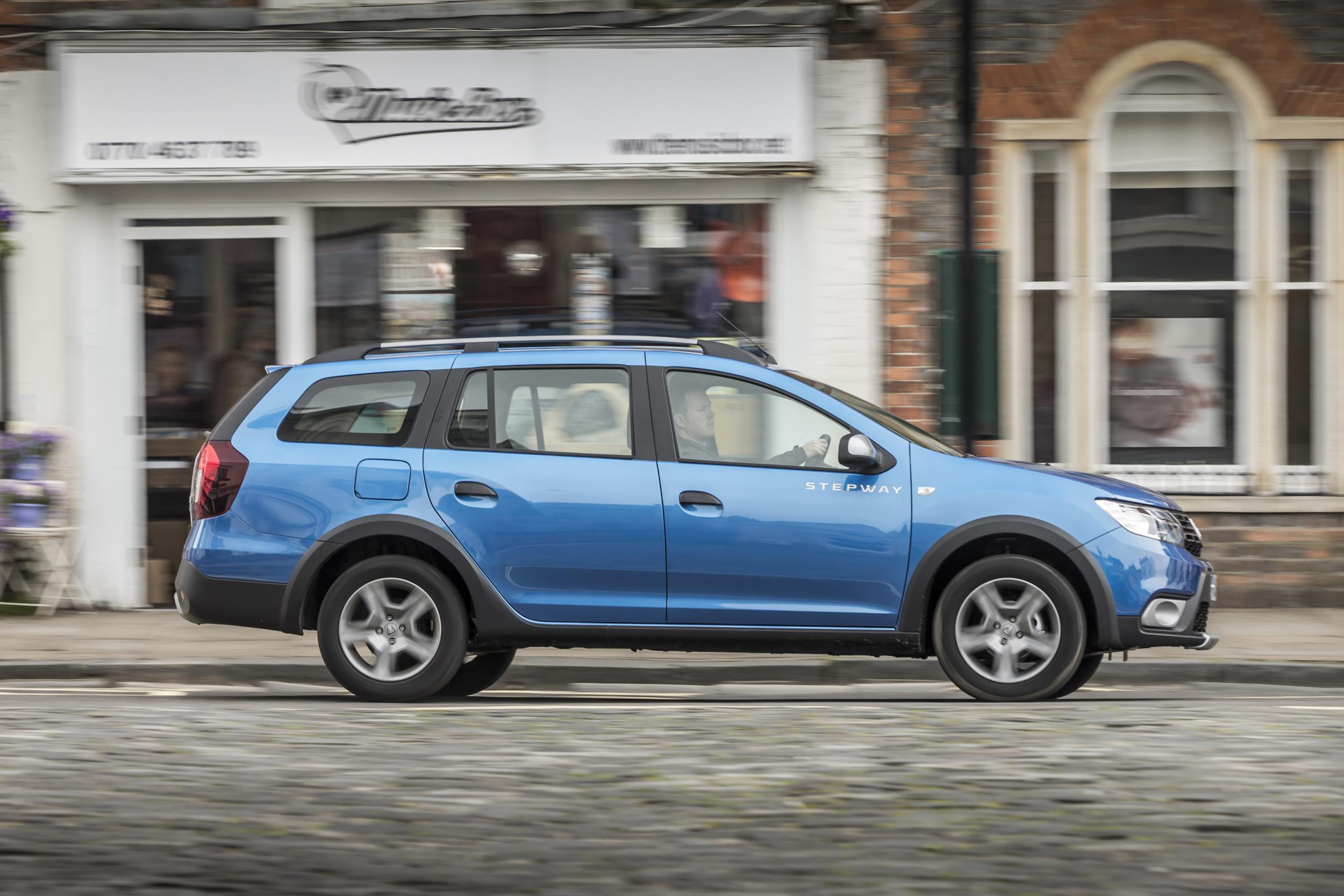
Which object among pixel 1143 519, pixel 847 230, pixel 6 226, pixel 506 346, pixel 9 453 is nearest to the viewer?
pixel 1143 519

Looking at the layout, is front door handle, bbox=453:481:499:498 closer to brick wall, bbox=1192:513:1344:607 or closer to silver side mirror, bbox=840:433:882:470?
silver side mirror, bbox=840:433:882:470

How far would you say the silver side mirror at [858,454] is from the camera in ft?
24.0

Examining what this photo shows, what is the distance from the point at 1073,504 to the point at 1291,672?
2321 mm

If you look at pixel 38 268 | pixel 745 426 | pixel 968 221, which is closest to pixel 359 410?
pixel 745 426

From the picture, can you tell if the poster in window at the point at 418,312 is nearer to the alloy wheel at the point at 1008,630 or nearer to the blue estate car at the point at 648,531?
the blue estate car at the point at 648,531

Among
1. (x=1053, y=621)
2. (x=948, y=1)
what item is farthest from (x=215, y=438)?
(x=948, y=1)

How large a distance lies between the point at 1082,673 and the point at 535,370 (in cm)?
278

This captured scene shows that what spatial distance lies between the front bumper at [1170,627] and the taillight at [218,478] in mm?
3890

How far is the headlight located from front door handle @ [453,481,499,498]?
2.64 m

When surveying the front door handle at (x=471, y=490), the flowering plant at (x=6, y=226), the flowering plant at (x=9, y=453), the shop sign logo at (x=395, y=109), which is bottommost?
the front door handle at (x=471, y=490)

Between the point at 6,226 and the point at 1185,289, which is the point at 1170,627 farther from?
the point at 6,226

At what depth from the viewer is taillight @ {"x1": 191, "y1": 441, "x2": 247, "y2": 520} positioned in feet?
25.1

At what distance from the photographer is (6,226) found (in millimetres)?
11398

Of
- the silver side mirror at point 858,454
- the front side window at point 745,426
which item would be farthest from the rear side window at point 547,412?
the silver side mirror at point 858,454
